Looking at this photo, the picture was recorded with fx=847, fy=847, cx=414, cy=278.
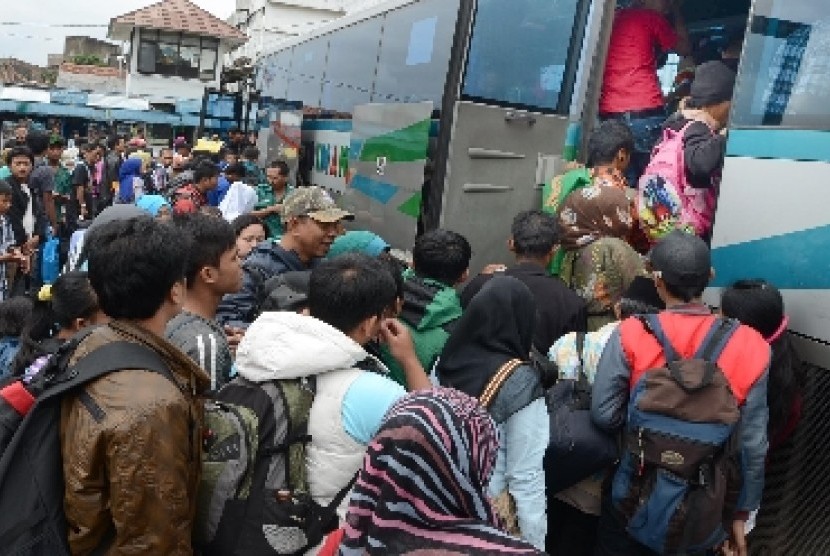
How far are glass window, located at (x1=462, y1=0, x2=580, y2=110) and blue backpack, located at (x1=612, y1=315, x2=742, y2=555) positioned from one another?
305cm

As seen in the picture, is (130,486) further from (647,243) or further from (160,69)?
(160,69)

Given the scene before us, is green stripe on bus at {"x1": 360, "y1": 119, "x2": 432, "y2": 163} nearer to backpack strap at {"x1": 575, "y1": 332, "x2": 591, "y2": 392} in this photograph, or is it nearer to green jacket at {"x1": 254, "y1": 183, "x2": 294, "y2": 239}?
green jacket at {"x1": 254, "y1": 183, "x2": 294, "y2": 239}

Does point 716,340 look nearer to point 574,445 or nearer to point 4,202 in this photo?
point 574,445

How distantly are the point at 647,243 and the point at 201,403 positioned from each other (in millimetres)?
3410

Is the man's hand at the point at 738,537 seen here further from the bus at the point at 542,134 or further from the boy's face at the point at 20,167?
the boy's face at the point at 20,167

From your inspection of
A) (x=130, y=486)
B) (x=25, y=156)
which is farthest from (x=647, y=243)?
(x=25, y=156)

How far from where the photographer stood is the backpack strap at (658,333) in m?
3.19

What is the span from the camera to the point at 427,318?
354 centimetres

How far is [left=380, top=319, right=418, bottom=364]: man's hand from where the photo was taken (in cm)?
304

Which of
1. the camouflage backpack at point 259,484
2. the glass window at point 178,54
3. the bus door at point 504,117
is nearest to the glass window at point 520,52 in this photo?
the bus door at point 504,117

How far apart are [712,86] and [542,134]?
1.34 m

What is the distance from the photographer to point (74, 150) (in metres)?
15.1

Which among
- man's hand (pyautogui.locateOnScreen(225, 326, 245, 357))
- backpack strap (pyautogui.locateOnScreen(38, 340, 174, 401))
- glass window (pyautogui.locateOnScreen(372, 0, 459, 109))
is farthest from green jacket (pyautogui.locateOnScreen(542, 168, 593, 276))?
backpack strap (pyautogui.locateOnScreen(38, 340, 174, 401))

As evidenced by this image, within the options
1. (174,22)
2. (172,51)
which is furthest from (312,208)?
(172,51)
